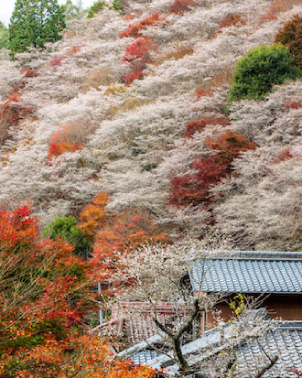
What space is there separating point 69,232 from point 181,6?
26.4 meters

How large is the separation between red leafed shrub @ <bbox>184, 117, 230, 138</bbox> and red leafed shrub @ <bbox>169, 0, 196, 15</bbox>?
1889 centimetres

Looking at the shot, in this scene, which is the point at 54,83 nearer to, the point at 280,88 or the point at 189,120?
the point at 189,120

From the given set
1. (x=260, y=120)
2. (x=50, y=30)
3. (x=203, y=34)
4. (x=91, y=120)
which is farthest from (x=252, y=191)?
(x=50, y=30)

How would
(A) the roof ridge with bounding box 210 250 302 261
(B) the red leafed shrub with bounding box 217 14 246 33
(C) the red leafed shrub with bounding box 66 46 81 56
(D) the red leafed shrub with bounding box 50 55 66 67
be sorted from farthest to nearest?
1. (C) the red leafed shrub with bounding box 66 46 81 56
2. (D) the red leafed shrub with bounding box 50 55 66 67
3. (B) the red leafed shrub with bounding box 217 14 246 33
4. (A) the roof ridge with bounding box 210 250 302 261

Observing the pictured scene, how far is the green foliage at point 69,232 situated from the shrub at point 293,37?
14775 millimetres

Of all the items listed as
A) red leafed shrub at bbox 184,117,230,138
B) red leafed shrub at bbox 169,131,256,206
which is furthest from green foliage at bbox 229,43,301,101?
red leafed shrub at bbox 169,131,256,206

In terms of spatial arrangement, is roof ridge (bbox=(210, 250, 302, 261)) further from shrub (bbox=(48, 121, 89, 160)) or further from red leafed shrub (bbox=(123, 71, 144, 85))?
red leafed shrub (bbox=(123, 71, 144, 85))

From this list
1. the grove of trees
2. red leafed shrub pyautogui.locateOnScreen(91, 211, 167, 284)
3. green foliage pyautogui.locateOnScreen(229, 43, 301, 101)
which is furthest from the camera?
green foliage pyautogui.locateOnScreen(229, 43, 301, 101)

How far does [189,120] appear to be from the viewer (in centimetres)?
2016

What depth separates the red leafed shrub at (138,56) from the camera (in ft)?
92.7

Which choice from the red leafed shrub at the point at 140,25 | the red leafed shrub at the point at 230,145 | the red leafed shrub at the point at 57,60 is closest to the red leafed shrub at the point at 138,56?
the red leafed shrub at the point at 140,25

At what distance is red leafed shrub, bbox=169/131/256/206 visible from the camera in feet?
51.8

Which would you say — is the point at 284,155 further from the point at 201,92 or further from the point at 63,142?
the point at 63,142

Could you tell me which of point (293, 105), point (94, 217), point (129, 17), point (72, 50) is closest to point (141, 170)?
point (94, 217)
